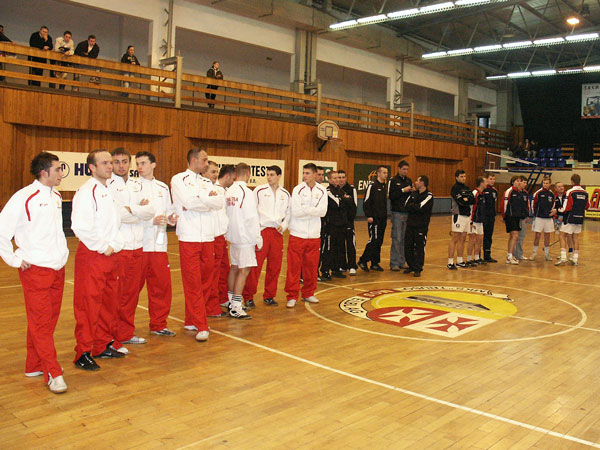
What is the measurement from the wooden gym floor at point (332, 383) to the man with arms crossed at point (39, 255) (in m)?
0.36

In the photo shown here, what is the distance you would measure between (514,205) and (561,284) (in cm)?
276

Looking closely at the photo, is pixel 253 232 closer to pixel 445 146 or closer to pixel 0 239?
pixel 0 239

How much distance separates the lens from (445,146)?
26.2 metres

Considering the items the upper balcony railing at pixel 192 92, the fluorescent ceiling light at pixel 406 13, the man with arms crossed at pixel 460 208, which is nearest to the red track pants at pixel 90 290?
the man with arms crossed at pixel 460 208

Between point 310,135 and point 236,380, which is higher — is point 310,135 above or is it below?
above

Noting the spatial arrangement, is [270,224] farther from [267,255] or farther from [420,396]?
[420,396]

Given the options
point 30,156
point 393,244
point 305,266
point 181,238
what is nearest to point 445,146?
point 393,244

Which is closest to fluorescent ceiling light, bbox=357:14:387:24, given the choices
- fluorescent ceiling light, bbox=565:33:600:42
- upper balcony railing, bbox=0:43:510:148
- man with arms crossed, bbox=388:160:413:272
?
upper balcony railing, bbox=0:43:510:148

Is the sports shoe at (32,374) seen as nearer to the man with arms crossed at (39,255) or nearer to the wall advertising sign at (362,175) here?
the man with arms crossed at (39,255)

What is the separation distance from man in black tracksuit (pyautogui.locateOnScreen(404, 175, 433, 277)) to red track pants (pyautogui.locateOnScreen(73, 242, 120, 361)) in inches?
249

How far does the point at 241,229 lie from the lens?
667 cm

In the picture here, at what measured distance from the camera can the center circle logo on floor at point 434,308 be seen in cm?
675

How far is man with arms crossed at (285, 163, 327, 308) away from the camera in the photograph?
7.50 metres

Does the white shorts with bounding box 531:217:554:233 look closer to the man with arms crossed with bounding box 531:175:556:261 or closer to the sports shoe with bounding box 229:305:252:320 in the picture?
the man with arms crossed with bounding box 531:175:556:261
